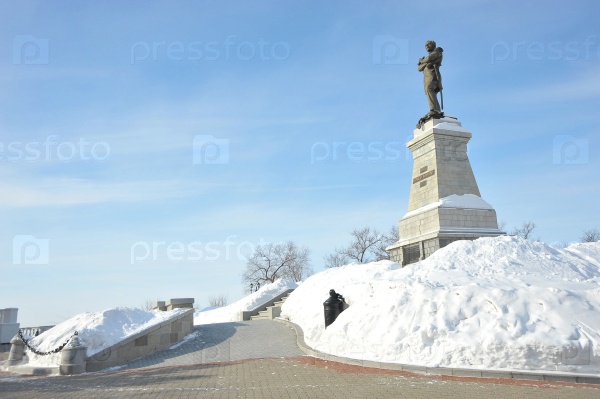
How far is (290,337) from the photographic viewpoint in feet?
53.1

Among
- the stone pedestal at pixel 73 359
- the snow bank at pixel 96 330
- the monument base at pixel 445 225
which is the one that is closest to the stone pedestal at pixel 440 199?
the monument base at pixel 445 225

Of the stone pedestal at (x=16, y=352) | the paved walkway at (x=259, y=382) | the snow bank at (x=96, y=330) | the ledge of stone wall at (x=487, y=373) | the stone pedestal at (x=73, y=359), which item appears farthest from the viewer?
the stone pedestal at (x=16, y=352)

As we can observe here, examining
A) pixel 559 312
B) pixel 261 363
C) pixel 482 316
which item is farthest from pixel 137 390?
pixel 559 312

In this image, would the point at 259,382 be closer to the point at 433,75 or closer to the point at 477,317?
the point at 477,317

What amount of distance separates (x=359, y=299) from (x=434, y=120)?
1146cm

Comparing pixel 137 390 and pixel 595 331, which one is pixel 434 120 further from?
pixel 137 390

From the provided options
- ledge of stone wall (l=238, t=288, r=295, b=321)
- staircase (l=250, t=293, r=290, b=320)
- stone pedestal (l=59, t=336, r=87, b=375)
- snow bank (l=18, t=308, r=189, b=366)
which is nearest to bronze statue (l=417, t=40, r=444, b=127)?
ledge of stone wall (l=238, t=288, r=295, b=321)

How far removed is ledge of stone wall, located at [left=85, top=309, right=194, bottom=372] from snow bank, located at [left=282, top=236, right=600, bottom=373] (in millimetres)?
4658

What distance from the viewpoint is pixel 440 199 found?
20.8 m

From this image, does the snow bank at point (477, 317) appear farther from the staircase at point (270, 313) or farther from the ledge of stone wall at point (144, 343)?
the staircase at point (270, 313)

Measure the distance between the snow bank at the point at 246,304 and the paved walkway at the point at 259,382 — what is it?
8.85m

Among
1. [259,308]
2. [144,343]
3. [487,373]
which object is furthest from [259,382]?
[259,308]

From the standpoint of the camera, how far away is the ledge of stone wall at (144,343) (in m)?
14.3

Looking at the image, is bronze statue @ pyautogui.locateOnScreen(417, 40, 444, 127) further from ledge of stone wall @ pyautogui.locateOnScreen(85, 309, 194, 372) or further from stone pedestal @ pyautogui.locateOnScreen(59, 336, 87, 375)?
stone pedestal @ pyautogui.locateOnScreen(59, 336, 87, 375)
